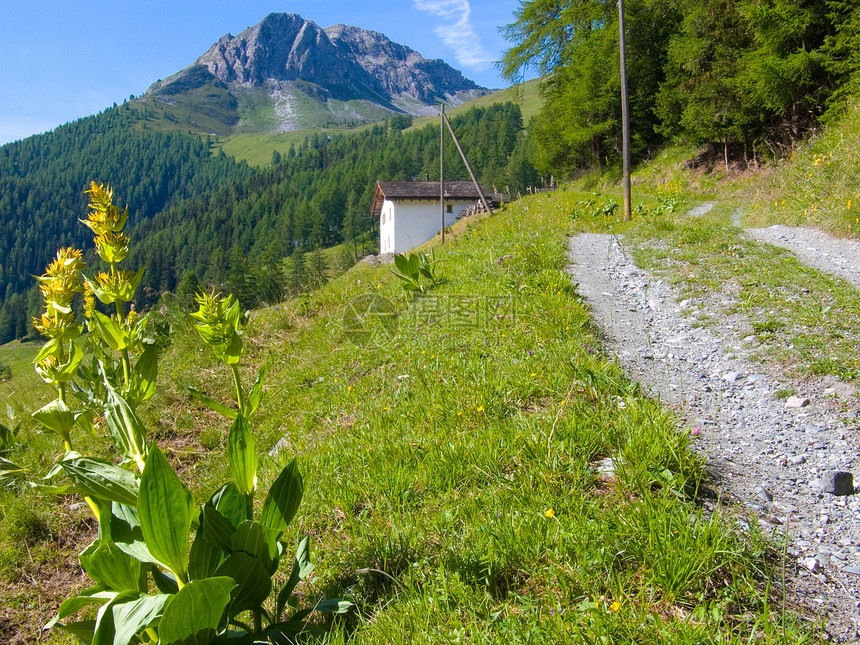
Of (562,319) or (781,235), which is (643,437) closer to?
(562,319)

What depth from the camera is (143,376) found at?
2.01m

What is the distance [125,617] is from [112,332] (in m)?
0.99

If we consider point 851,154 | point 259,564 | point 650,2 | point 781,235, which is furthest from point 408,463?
point 650,2

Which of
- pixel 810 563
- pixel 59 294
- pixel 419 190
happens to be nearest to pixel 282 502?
pixel 59 294

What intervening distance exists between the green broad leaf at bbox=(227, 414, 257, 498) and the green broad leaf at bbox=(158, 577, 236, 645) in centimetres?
41

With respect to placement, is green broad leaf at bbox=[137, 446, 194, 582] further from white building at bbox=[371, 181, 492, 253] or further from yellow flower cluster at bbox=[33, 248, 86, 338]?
white building at bbox=[371, 181, 492, 253]

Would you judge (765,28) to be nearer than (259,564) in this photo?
No

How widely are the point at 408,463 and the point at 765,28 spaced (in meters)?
22.4

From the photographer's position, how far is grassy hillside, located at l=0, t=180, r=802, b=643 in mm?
1762

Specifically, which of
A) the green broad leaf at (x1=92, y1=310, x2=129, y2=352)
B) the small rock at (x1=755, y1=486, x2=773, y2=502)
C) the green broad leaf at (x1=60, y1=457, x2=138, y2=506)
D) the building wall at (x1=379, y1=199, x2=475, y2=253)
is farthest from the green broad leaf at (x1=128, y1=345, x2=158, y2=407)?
the building wall at (x1=379, y1=199, x2=475, y2=253)

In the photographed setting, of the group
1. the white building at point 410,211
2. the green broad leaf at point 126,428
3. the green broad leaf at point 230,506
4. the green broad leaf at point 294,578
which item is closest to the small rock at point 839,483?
the green broad leaf at point 294,578

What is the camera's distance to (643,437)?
2.49 m

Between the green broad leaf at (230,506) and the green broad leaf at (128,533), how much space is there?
0.81ft

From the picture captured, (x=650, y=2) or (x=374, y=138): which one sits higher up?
(x=374, y=138)
